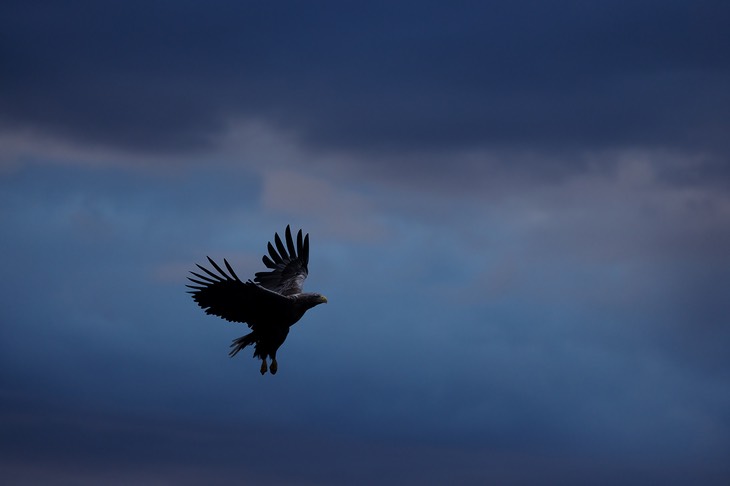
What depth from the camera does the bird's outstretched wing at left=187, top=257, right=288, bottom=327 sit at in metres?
37.7

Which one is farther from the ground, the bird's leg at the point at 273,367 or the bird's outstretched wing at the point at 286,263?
the bird's outstretched wing at the point at 286,263

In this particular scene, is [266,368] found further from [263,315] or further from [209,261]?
[209,261]

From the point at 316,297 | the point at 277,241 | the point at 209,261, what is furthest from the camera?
the point at 277,241

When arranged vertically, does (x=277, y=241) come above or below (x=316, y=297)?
above

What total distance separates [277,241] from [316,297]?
5732 millimetres

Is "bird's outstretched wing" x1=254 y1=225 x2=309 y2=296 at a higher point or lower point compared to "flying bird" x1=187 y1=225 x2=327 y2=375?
higher

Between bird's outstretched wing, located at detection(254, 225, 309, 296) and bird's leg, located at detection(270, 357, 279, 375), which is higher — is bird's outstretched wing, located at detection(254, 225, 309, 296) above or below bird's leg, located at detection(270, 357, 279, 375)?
above

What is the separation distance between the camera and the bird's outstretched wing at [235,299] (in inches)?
1484

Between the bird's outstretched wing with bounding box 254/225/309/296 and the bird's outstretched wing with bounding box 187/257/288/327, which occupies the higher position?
the bird's outstretched wing with bounding box 254/225/309/296

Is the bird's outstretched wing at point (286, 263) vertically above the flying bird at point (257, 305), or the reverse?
the bird's outstretched wing at point (286, 263)

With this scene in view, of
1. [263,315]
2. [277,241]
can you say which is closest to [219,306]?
[263,315]

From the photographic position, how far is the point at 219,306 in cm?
3862

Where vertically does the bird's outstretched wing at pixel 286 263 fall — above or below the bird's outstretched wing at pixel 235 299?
above

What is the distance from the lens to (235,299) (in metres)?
38.4
